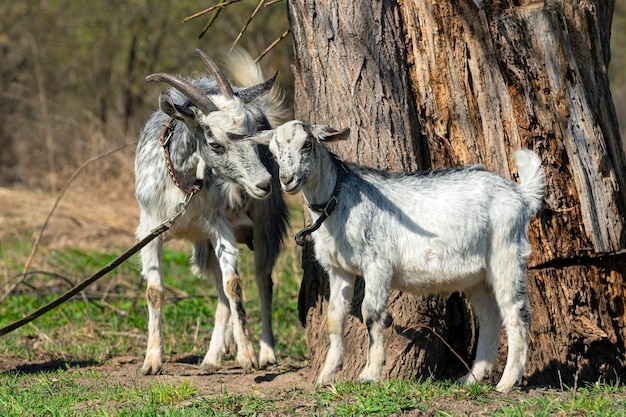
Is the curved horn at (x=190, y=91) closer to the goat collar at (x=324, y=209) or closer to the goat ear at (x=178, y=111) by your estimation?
the goat ear at (x=178, y=111)

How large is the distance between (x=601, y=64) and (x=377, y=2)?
1.48 m

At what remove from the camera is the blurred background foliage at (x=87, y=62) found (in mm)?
15281

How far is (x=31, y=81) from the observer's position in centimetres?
1619

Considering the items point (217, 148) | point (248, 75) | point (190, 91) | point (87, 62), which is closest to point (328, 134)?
point (217, 148)

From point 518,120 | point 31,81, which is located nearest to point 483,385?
point 518,120

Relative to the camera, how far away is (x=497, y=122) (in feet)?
18.1

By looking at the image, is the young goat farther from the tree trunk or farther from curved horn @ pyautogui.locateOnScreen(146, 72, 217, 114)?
curved horn @ pyautogui.locateOnScreen(146, 72, 217, 114)

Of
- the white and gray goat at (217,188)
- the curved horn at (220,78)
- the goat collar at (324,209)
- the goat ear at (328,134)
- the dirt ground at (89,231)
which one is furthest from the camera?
the dirt ground at (89,231)

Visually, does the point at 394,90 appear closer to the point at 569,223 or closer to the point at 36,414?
the point at 569,223

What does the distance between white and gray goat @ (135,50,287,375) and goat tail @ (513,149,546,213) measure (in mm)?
1468

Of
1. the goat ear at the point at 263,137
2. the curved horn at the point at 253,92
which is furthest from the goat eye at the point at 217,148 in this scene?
the goat ear at the point at 263,137

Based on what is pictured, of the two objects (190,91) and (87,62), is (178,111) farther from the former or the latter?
(87,62)

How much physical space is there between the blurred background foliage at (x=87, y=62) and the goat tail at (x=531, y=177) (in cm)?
1034

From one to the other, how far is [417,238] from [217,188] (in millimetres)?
1707
